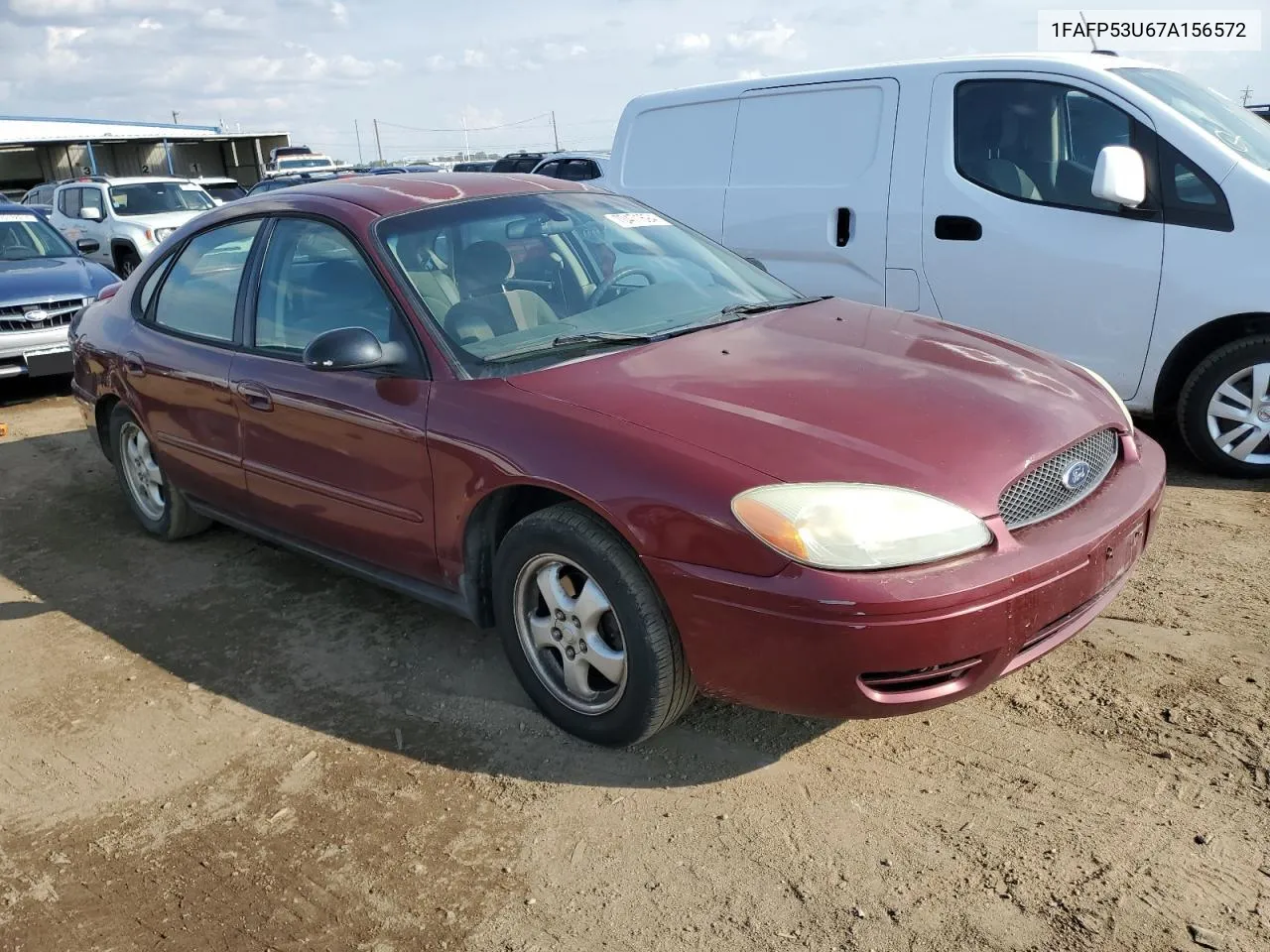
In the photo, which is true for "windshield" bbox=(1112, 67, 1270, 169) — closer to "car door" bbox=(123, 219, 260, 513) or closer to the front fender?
the front fender

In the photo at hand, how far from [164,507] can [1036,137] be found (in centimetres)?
464

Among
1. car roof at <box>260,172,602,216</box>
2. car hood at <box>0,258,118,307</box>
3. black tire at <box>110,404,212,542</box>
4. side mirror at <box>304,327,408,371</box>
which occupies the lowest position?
black tire at <box>110,404,212,542</box>

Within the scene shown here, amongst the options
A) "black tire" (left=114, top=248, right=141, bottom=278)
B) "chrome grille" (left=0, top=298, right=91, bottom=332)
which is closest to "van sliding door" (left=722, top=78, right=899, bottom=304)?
"chrome grille" (left=0, top=298, right=91, bottom=332)

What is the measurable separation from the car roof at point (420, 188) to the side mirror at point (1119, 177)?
2.39 meters

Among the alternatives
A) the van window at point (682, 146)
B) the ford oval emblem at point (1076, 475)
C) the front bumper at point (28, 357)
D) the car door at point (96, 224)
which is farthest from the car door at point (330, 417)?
the car door at point (96, 224)

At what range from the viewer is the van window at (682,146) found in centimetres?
653

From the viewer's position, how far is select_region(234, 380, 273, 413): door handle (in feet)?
12.1

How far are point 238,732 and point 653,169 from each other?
4901mm

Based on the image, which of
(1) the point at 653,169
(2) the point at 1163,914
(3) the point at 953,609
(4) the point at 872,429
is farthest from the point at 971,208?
(2) the point at 1163,914

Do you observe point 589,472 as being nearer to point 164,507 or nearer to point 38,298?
point 164,507

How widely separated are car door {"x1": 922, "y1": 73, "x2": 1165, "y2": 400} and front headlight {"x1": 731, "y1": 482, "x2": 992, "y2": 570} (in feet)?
10.0

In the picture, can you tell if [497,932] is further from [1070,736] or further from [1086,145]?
[1086,145]

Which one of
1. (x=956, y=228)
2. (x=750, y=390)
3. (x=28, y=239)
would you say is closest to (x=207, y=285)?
(x=750, y=390)

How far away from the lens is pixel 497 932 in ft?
7.58
